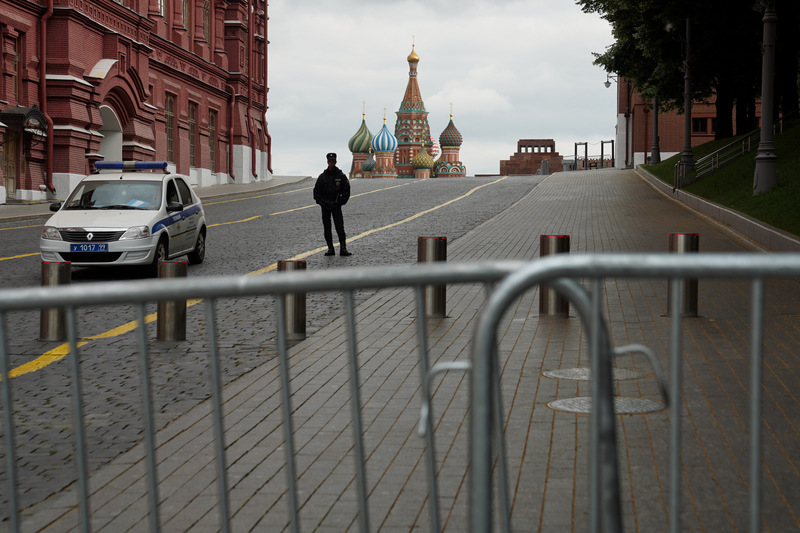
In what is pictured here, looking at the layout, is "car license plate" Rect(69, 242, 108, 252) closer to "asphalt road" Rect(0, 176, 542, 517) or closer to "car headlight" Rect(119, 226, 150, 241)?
"car headlight" Rect(119, 226, 150, 241)

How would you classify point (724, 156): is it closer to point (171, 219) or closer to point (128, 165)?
point (128, 165)

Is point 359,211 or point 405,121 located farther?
point 405,121

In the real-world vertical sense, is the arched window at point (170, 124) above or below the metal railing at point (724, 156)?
above

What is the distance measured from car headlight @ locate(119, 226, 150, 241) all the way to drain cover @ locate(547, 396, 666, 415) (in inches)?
365

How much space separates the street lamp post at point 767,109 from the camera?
69.7 ft

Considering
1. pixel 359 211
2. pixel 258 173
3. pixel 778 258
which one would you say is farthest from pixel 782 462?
pixel 258 173

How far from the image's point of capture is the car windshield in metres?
15.2

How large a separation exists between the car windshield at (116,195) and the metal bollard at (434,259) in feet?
18.0

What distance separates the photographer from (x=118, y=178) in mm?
15758

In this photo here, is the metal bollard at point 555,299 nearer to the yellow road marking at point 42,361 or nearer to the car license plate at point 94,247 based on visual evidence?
the yellow road marking at point 42,361

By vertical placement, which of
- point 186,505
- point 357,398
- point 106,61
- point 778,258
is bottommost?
point 186,505

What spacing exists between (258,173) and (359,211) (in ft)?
96.2

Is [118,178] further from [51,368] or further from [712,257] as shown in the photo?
[712,257]

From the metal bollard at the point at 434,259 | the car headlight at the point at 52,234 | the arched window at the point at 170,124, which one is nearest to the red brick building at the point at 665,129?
the arched window at the point at 170,124
